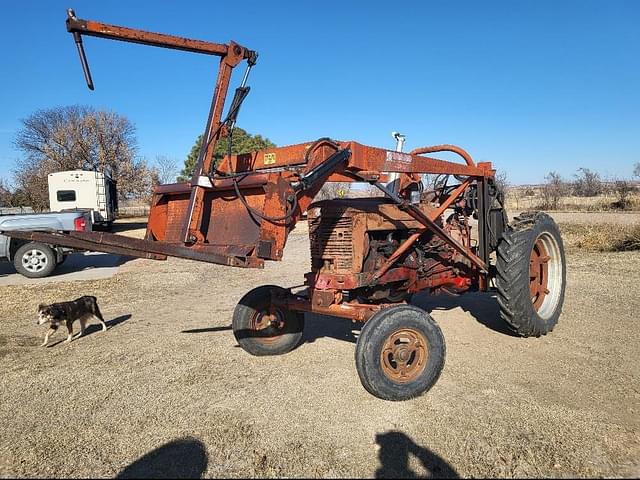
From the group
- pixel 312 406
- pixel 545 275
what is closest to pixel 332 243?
pixel 312 406

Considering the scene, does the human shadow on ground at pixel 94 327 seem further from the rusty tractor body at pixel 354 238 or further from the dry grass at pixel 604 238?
the dry grass at pixel 604 238

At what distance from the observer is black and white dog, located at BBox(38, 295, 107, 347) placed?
620 centimetres

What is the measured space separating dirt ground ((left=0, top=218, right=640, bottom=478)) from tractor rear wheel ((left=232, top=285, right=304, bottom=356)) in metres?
0.15

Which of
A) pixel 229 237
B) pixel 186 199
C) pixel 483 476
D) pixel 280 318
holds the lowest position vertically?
pixel 483 476

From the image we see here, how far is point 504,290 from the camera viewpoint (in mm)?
5371

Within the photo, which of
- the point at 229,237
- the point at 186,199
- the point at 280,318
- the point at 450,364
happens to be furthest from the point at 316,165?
the point at 450,364

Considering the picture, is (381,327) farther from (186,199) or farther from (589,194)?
(589,194)

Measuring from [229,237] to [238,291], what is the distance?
5.68m

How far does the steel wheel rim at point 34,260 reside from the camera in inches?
464

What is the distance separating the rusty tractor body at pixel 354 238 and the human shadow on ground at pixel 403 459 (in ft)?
1.98

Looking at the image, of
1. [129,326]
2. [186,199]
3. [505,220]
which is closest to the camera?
[186,199]

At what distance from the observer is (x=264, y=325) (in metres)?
5.46

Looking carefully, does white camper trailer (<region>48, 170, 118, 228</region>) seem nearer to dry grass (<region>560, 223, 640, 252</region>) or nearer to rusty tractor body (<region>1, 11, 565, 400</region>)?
dry grass (<region>560, 223, 640, 252</region>)

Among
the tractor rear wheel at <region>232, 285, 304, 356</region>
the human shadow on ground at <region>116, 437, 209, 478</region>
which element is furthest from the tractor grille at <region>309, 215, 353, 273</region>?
the human shadow on ground at <region>116, 437, 209, 478</region>
